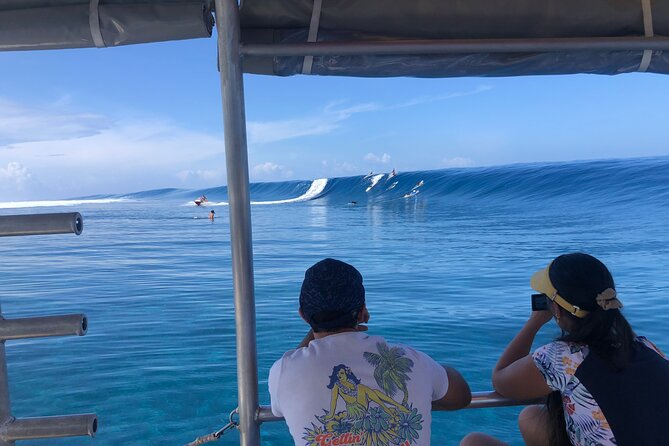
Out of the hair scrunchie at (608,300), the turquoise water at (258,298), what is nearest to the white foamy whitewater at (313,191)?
the turquoise water at (258,298)

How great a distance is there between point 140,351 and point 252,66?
153 inches

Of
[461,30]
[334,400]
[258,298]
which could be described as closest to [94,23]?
[461,30]

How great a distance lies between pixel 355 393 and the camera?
0.97 metres

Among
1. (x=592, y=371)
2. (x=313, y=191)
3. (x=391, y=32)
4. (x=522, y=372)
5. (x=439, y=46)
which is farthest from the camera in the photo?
(x=313, y=191)

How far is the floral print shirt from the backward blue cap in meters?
0.39

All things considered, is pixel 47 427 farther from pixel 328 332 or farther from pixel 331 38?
pixel 331 38

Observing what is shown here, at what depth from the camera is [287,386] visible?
101 centimetres

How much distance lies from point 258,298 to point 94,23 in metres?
5.23

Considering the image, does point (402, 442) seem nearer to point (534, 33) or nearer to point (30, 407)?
point (534, 33)

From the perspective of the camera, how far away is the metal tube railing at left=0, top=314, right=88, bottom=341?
85cm

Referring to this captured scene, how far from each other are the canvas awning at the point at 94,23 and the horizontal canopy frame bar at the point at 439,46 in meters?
0.17

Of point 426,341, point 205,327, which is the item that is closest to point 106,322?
point 205,327

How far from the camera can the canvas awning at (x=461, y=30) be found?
1374mm

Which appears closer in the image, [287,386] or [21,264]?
[287,386]
